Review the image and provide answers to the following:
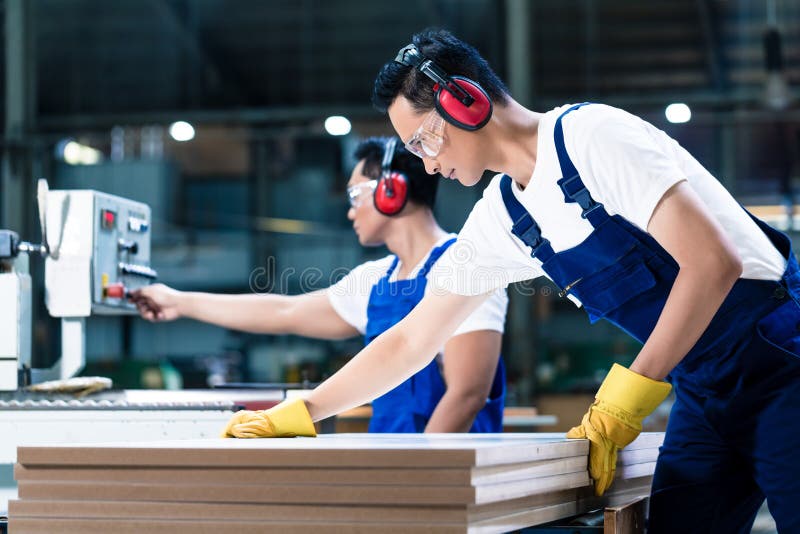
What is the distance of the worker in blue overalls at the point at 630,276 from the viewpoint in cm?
166

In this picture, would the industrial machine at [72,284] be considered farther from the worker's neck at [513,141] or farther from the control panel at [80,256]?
the worker's neck at [513,141]

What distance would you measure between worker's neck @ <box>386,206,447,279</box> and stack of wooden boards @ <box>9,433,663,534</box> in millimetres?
1561

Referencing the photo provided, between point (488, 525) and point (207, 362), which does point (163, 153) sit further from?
point (488, 525)

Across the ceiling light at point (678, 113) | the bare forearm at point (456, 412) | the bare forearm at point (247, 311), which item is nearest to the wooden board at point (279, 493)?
the bare forearm at point (456, 412)

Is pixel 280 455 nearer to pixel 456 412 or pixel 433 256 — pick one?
pixel 456 412

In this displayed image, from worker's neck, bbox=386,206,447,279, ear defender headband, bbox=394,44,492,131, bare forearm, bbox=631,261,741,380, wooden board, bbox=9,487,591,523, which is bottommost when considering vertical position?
wooden board, bbox=9,487,591,523

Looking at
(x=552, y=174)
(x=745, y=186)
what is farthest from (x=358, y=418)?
(x=745, y=186)

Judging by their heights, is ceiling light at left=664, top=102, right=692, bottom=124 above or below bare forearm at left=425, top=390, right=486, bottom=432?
above

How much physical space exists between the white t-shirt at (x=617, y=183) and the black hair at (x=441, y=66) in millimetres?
139

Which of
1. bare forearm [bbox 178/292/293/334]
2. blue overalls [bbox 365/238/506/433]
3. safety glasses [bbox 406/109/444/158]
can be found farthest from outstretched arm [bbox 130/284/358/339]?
safety glasses [bbox 406/109/444/158]

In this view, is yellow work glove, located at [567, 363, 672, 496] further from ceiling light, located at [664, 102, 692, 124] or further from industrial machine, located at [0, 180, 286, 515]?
ceiling light, located at [664, 102, 692, 124]

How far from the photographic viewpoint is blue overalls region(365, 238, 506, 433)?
2.90 m

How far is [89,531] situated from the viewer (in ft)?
4.79

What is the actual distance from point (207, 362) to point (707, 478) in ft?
32.5
